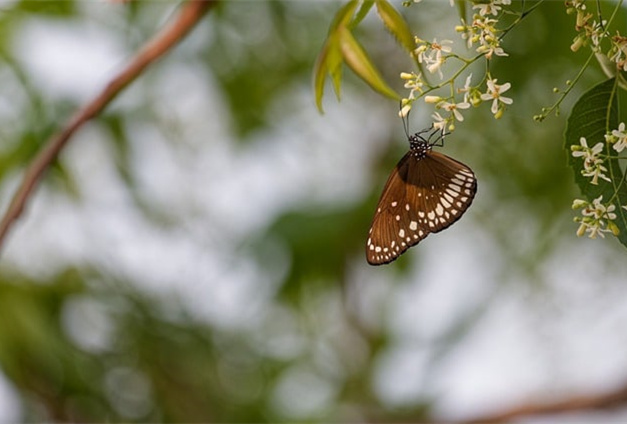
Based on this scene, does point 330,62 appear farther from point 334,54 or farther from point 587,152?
point 587,152

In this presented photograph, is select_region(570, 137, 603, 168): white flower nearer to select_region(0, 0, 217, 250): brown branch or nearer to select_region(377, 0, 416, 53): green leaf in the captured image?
select_region(377, 0, 416, 53): green leaf

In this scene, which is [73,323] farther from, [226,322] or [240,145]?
[240,145]

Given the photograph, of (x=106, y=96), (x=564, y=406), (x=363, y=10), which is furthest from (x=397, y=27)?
(x=564, y=406)

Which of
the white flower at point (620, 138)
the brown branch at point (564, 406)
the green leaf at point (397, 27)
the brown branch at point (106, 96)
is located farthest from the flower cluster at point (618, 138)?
the brown branch at point (564, 406)

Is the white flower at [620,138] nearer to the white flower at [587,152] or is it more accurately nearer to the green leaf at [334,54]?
the white flower at [587,152]

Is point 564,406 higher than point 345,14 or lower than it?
lower

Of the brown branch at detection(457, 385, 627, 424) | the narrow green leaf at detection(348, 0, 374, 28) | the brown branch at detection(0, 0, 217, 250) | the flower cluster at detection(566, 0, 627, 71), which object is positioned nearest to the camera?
the flower cluster at detection(566, 0, 627, 71)

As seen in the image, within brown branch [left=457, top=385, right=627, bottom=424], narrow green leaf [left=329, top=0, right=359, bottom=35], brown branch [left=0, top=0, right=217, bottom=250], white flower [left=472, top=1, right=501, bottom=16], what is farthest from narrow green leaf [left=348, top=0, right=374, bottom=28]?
brown branch [left=457, top=385, right=627, bottom=424]

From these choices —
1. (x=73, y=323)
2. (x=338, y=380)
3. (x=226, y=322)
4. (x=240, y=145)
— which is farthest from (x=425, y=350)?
(x=73, y=323)
